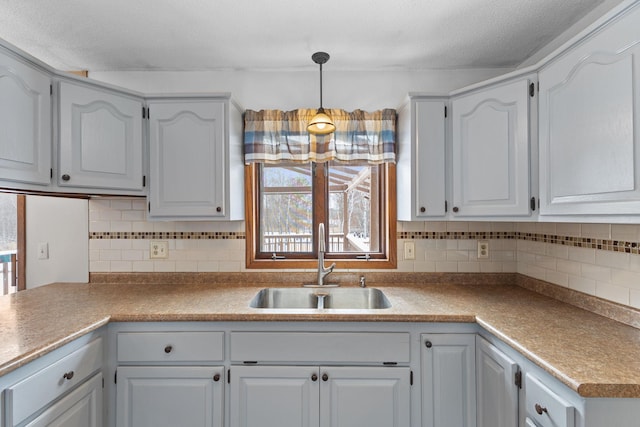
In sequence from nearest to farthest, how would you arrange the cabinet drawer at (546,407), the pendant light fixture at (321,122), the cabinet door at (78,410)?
the cabinet drawer at (546,407), the cabinet door at (78,410), the pendant light fixture at (321,122)

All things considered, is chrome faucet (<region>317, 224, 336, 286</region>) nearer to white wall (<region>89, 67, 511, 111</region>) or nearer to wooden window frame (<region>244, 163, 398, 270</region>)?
wooden window frame (<region>244, 163, 398, 270</region>)

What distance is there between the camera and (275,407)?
152cm

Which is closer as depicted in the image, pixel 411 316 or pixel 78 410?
pixel 78 410

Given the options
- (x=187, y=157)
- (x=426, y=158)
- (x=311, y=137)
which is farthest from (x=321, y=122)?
(x=187, y=157)

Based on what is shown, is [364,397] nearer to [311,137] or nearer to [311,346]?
[311,346]

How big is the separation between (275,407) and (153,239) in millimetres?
1331

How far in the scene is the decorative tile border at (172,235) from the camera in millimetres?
2150

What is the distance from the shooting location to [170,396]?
1526 mm

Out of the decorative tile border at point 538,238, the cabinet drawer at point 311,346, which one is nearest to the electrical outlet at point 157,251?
the cabinet drawer at point 311,346

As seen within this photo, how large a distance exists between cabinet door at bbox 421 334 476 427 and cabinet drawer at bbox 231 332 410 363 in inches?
6.0

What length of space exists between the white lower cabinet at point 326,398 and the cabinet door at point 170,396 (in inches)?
4.1

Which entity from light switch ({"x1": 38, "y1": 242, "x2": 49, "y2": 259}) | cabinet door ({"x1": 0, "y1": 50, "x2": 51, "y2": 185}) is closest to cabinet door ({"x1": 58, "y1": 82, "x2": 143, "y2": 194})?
cabinet door ({"x1": 0, "y1": 50, "x2": 51, "y2": 185})

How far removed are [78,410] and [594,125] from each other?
2351mm

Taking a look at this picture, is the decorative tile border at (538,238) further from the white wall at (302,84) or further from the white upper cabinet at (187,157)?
the white upper cabinet at (187,157)
